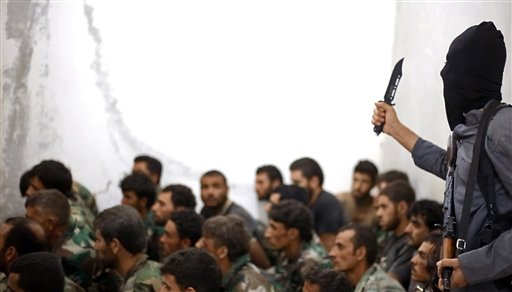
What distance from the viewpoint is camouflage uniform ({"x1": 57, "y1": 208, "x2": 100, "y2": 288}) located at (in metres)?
5.71

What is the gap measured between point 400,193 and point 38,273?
8.82 feet

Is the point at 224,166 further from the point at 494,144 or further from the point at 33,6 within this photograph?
the point at 494,144

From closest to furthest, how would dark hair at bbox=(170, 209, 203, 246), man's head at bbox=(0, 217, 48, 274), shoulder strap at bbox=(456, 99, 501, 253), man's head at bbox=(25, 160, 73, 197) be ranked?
shoulder strap at bbox=(456, 99, 501, 253) < man's head at bbox=(0, 217, 48, 274) < dark hair at bbox=(170, 209, 203, 246) < man's head at bbox=(25, 160, 73, 197)

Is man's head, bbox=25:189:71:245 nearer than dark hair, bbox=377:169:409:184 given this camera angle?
Yes

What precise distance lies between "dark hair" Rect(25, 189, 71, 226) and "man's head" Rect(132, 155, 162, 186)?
6.32ft

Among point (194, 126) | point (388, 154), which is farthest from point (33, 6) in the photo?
point (388, 154)

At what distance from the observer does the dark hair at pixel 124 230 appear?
560 cm

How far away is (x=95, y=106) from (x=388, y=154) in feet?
7.20

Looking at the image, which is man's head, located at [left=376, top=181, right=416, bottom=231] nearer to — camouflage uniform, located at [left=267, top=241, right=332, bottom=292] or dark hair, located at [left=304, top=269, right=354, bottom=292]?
camouflage uniform, located at [left=267, top=241, right=332, bottom=292]

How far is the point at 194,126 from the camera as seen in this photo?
837 centimetres

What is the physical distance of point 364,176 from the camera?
8094 mm

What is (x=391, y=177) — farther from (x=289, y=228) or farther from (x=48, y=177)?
(x=48, y=177)

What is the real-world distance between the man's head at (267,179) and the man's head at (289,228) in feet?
5.28

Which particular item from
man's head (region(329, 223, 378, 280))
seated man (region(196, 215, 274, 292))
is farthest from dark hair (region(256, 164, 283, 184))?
man's head (region(329, 223, 378, 280))
